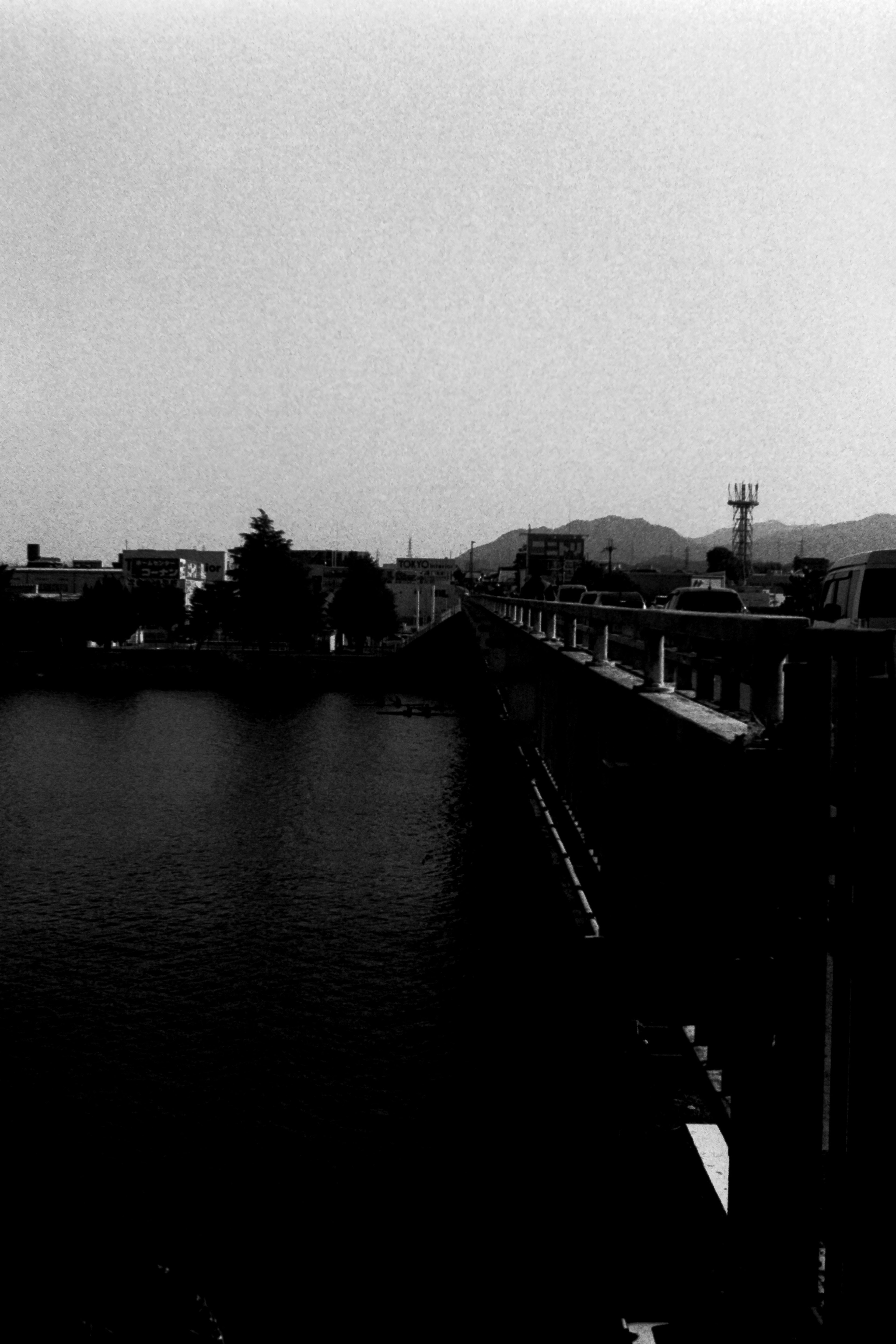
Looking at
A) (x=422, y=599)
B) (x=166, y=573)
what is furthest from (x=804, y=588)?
(x=166, y=573)

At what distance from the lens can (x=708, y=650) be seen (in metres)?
8.70

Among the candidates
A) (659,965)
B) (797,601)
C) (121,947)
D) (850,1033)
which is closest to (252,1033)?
(121,947)

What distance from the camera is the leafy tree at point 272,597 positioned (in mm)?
119062

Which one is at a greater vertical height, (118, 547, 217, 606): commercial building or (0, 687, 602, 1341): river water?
(118, 547, 217, 606): commercial building

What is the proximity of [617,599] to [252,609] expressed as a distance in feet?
272

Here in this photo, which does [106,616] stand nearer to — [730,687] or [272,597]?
[272,597]

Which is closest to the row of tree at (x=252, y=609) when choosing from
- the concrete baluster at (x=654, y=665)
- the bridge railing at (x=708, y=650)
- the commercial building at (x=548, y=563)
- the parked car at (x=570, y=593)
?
the commercial building at (x=548, y=563)

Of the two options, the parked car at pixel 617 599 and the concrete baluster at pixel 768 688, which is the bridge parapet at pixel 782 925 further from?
the parked car at pixel 617 599

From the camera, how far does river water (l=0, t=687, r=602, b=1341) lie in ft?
49.6

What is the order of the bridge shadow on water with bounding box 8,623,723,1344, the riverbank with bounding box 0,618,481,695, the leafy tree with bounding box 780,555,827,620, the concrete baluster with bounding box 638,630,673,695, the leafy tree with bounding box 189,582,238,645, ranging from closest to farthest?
the concrete baluster with bounding box 638,630,673,695 < the bridge shadow on water with bounding box 8,623,723,1344 < the leafy tree with bounding box 780,555,827,620 < the riverbank with bounding box 0,618,481,695 < the leafy tree with bounding box 189,582,238,645

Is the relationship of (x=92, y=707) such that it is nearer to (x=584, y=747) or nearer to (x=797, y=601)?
(x=797, y=601)

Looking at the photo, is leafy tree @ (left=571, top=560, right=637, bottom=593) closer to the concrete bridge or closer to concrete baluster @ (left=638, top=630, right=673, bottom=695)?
concrete baluster @ (left=638, top=630, right=673, bottom=695)

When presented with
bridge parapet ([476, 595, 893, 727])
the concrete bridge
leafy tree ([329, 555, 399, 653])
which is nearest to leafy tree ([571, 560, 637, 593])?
leafy tree ([329, 555, 399, 653])

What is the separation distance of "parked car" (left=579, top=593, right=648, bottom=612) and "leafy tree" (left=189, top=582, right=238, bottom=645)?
88171 mm
